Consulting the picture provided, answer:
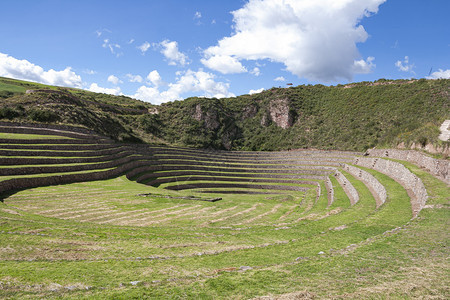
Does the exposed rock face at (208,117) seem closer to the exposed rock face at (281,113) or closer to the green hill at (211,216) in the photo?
the exposed rock face at (281,113)

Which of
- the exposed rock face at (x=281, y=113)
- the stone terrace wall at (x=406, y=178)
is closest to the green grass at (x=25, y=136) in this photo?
the stone terrace wall at (x=406, y=178)

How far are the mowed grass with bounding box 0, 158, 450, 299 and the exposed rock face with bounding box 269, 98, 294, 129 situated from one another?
6185 cm

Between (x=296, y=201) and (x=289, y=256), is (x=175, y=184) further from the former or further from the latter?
(x=289, y=256)

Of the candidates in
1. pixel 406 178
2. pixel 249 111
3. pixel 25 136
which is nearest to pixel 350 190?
pixel 406 178

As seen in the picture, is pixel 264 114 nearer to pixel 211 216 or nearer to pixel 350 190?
pixel 350 190

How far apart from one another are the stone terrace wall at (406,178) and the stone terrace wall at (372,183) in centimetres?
170

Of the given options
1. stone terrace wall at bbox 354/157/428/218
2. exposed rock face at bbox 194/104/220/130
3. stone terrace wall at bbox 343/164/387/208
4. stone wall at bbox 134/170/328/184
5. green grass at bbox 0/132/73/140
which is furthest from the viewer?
exposed rock face at bbox 194/104/220/130

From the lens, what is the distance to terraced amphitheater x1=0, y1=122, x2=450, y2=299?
22.6ft

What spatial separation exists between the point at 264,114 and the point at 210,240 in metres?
74.2

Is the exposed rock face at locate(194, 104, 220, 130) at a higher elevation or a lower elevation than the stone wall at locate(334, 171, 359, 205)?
higher

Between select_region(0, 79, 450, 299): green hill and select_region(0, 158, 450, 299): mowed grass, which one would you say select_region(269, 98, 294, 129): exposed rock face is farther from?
select_region(0, 158, 450, 299): mowed grass

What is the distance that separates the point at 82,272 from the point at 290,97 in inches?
3246

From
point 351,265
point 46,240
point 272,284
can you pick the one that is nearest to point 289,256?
point 351,265

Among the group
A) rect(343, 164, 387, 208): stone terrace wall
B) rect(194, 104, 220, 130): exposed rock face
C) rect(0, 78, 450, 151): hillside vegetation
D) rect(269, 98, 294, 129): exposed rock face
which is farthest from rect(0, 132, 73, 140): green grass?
rect(269, 98, 294, 129): exposed rock face
